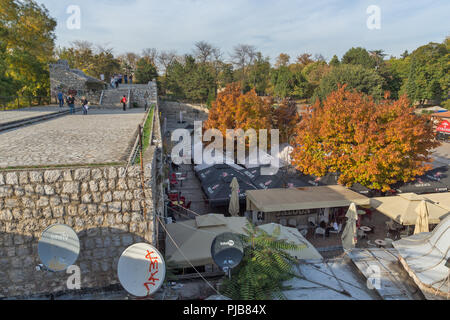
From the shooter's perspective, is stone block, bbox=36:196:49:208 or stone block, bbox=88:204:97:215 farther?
stone block, bbox=88:204:97:215

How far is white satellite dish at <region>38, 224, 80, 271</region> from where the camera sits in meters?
4.67

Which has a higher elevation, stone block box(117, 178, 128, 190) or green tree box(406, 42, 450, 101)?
green tree box(406, 42, 450, 101)

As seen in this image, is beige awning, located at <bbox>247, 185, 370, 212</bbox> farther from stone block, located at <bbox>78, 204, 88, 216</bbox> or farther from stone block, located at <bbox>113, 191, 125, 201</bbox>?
stone block, located at <bbox>78, 204, 88, 216</bbox>

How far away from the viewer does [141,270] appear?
194 inches

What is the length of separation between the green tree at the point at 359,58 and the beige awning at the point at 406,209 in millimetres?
47366

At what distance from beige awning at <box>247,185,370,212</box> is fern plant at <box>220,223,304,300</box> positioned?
153 inches

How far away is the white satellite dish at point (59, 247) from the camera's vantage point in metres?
4.67

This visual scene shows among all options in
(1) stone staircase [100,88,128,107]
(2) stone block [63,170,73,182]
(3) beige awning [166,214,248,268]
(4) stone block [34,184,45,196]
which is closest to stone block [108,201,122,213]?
(2) stone block [63,170,73,182]

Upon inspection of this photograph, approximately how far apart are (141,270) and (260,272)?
2184mm

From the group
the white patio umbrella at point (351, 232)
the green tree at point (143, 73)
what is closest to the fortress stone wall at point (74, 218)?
the white patio umbrella at point (351, 232)

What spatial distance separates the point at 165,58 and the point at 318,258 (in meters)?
67.6

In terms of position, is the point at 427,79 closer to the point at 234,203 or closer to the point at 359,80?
the point at 359,80
